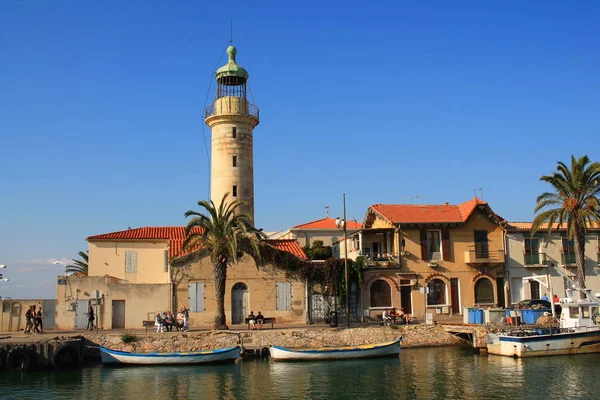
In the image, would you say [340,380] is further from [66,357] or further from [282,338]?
[66,357]

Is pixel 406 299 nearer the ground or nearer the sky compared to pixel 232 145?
nearer the ground

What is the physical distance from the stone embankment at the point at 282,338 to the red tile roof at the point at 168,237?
676cm

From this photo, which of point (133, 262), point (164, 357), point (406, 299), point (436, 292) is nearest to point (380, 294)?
point (406, 299)

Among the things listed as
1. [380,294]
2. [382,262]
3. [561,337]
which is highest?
[382,262]

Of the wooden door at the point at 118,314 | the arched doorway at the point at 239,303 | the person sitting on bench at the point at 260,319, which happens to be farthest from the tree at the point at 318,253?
the wooden door at the point at 118,314

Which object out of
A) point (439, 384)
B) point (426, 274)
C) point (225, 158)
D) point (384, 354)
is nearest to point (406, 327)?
point (384, 354)

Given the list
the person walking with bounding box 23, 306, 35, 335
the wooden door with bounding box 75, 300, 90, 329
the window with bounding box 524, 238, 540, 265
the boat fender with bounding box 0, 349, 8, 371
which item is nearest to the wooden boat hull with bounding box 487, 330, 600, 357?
the window with bounding box 524, 238, 540, 265

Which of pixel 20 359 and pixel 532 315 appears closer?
pixel 20 359

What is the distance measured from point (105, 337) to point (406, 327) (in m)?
17.0

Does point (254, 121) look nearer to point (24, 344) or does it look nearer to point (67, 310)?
point (67, 310)

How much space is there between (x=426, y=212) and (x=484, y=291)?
679 centimetres

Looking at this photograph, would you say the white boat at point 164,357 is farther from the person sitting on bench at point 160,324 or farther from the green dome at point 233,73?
the green dome at point 233,73

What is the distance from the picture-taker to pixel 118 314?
37.9 metres

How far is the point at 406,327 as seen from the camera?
1430 inches
